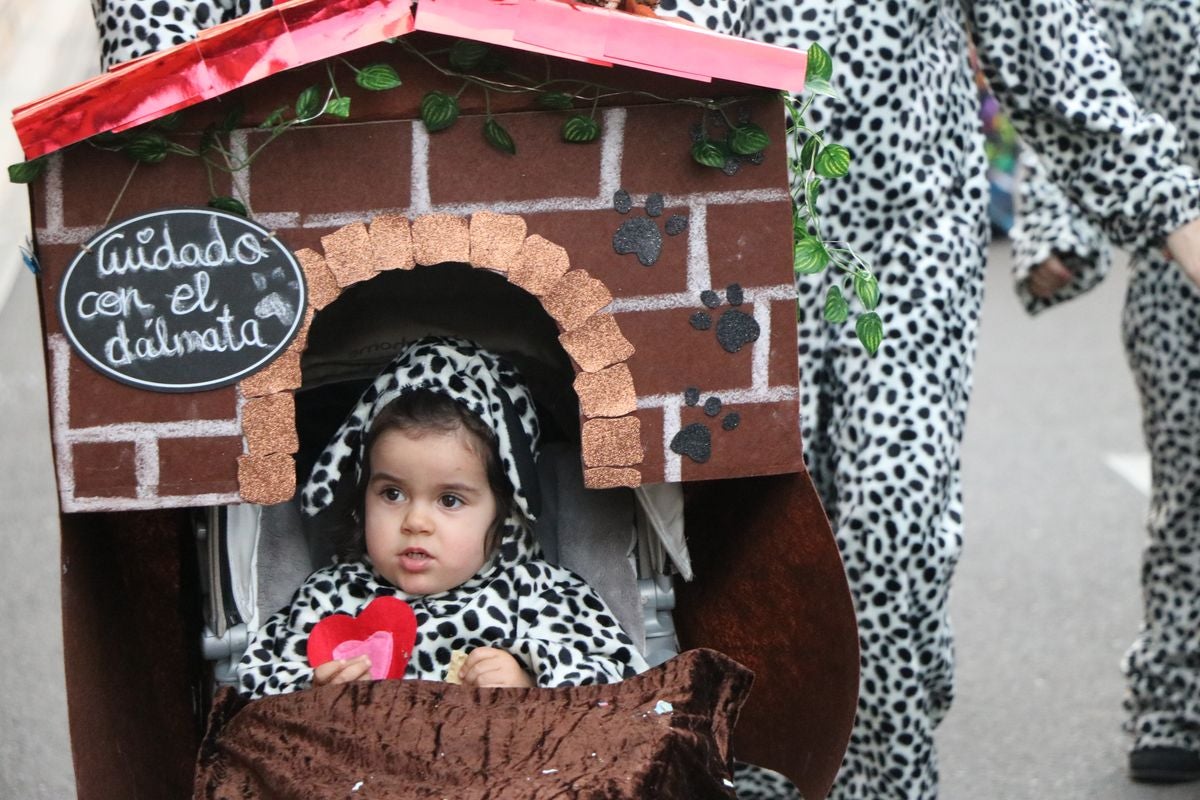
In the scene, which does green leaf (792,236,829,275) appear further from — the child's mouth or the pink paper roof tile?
the child's mouth

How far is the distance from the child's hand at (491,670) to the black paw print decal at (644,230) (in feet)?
2.20

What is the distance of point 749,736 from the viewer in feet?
10.3

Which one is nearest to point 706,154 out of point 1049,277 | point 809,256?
point 809,256

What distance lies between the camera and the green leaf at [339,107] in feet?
8.20

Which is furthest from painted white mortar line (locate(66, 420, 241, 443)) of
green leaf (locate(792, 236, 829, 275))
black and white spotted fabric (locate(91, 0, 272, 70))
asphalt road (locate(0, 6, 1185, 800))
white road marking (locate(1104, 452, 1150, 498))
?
white road marking (locate(1104, 452, 1150, 498))

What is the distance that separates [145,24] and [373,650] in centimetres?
103

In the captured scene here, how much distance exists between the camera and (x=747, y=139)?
262 centimetres

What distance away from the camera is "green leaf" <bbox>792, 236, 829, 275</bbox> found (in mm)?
2807

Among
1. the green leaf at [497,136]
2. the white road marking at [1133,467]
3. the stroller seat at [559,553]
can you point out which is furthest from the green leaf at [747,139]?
the white road marking at [1133,467]

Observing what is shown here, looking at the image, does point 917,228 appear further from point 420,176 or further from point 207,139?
point 207,139

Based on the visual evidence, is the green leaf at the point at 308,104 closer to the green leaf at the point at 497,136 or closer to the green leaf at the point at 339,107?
the green leaf at the point at 339,107

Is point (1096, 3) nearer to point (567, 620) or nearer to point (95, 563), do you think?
point (567, 620)

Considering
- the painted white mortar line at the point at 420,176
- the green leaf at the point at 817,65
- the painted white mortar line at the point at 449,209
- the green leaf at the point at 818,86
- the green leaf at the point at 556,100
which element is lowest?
the painted white mortar line at the point at 449,209

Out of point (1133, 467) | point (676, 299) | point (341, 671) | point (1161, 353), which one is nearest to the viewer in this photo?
point (676, 299)
